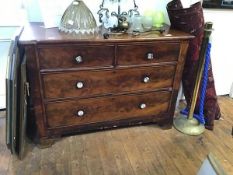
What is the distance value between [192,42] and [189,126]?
2.47 ft

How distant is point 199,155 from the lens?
5.89 ft

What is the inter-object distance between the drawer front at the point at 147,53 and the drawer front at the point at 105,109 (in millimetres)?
294

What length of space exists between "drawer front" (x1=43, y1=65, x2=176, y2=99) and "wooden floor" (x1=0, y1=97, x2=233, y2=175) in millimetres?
441

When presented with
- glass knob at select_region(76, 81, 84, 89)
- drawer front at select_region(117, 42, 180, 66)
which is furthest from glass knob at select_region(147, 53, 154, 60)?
glass knob at select_region(76, 81, 84, 89)

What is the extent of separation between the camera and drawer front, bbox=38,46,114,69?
57.5 inches

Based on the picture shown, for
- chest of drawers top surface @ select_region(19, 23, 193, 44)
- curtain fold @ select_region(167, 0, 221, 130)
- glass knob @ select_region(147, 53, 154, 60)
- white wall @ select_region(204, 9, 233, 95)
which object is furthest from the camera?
white wall @ select_region(204, 9, 233, 95)

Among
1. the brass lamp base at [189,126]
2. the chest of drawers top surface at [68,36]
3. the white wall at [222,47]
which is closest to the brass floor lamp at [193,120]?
the brass lamp base at [189,126]

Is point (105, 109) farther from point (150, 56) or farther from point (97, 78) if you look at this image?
point (150, 56)

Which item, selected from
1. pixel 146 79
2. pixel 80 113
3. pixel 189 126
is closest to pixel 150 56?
pixel 146 79

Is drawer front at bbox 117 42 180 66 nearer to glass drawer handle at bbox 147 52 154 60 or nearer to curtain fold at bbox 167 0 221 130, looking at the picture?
glass drawer handle at bbox 147 52 154 60

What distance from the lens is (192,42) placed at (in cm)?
191

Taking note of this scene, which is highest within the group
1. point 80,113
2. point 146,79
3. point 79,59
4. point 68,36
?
point 68,36

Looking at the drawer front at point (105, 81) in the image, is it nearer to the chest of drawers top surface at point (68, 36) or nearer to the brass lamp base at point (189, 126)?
the chest of drawers top surface at point (68, 36)

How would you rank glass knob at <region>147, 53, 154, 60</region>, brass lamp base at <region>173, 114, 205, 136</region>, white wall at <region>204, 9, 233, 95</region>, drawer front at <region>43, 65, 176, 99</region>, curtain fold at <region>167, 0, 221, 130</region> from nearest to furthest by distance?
drawer front at <region>43, 65, 176, 99</region> → glass knob at <region>147, 53, 154, 60</region> → curtain fold at <region>167, 0, 221, 130</region> → brass lamp base at <region>173, 114, 205, 136</region> → white wall at <region>204, 9, 233, 95</region>
